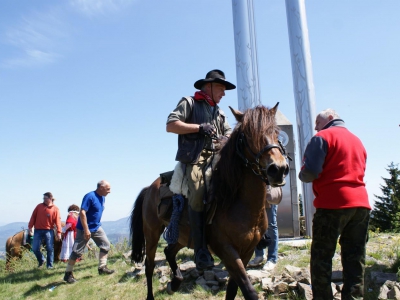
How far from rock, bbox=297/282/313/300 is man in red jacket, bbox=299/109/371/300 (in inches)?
30.5

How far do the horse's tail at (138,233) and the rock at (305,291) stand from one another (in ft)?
10.0

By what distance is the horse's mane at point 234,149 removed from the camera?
3.54 metres

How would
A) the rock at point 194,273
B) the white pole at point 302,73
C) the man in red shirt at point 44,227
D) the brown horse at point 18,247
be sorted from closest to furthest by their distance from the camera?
the rock at point 194,273, the white pole at point 302,73, the man in red shirt at point 44,227, the brown horse at point 18,247

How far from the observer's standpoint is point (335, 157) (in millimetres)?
3801

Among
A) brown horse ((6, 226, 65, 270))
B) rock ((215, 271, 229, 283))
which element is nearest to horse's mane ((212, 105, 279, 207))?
rock ((215, 271, 229, 283))

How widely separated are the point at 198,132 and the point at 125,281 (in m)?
4.09

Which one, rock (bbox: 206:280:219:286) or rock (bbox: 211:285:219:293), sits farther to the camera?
rock (bbox: 206:280:219:286)

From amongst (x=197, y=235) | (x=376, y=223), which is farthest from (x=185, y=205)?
(x=376, y=223)

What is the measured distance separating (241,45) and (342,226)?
323 inches

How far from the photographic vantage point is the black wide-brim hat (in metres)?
4.57

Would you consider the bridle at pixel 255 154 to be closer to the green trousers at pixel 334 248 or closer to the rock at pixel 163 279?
the green trousers at pixel 334 248

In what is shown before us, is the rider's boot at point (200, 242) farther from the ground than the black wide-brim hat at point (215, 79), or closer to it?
closer to it

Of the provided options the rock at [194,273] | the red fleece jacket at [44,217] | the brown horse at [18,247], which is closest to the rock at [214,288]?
the rock at [194,273]

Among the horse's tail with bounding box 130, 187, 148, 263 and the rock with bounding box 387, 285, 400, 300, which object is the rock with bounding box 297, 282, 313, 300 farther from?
the horse's tail with bounding box 130, 187, 148, 263
